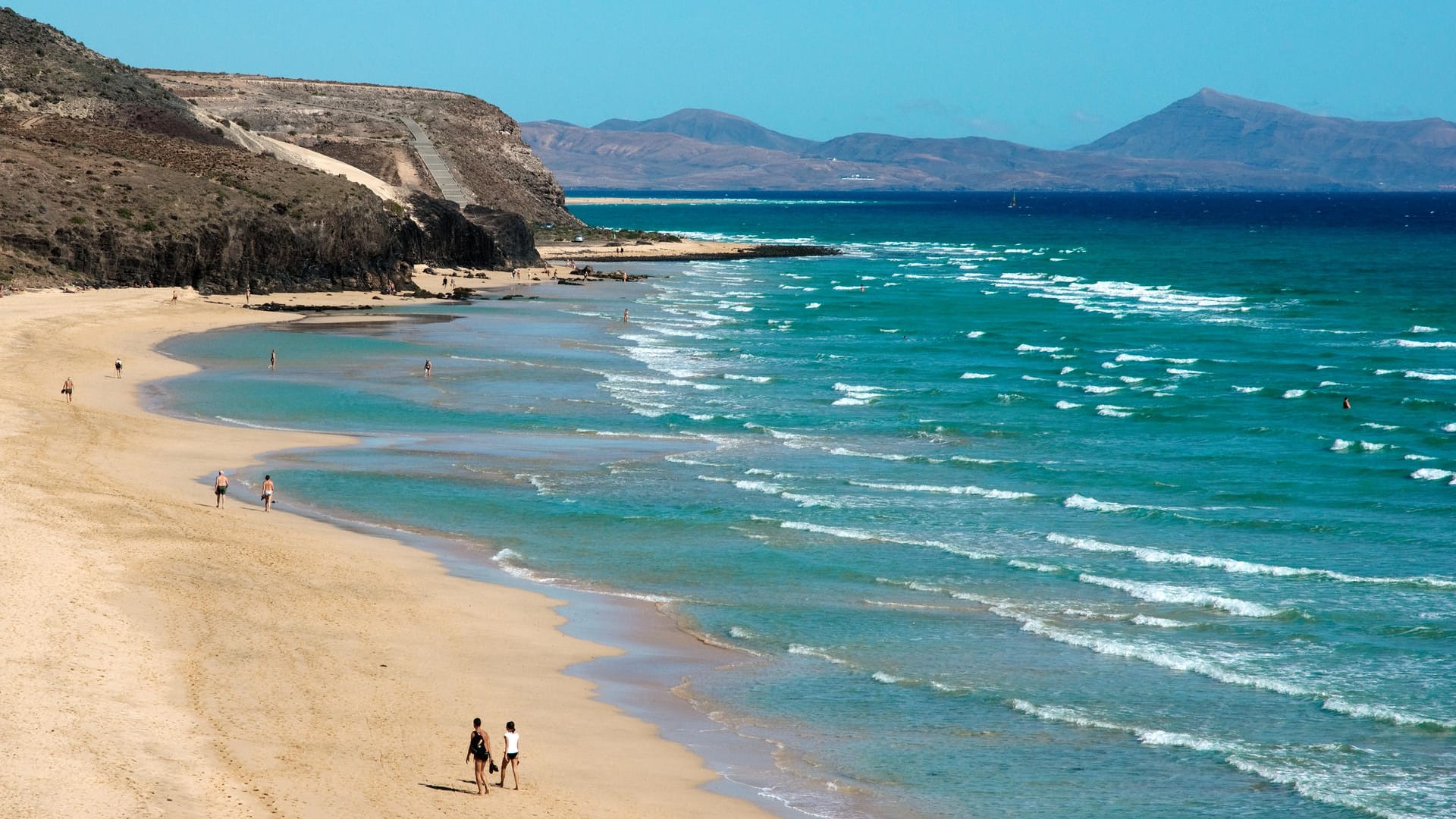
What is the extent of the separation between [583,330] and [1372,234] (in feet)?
454

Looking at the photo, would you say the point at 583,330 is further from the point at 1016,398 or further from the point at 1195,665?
the point at 1195,665

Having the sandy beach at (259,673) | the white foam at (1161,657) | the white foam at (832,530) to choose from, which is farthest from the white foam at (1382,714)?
the white foam at (832,530)

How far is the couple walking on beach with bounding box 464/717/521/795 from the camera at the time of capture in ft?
63.0

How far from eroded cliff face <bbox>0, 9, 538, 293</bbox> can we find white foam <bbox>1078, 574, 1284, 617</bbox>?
6159 centimetres

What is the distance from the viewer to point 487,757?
19344mm

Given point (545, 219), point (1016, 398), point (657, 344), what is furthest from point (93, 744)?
point (545, 219)

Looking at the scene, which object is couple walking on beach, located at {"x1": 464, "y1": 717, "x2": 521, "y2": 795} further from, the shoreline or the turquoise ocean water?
the shoreline

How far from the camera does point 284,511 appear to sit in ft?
117

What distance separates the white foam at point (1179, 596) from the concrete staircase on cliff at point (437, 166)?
4490 inches

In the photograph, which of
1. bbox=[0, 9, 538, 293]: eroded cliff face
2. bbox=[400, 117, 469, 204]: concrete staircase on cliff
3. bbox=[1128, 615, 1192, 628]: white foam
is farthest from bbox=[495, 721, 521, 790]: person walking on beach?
bbox=[400, 117, 469, 204]: concrete staircase on cliff

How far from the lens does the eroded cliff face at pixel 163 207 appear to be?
3118 inches

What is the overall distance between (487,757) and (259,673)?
18.2ft

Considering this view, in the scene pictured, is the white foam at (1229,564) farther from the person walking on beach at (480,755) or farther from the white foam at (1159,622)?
the person walking on beach at (480,755)

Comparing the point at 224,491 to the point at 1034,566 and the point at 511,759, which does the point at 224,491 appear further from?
the point at 1034,566
